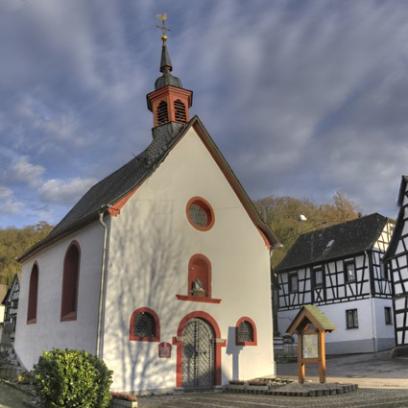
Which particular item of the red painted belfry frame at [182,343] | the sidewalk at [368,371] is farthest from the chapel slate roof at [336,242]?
the red painted belfry frame at [182,343]

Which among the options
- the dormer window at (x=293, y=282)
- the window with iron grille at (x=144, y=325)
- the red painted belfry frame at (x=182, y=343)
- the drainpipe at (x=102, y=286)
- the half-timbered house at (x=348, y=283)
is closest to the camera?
the drainpipe at (x=102, y=286)

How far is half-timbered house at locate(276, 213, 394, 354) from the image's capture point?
103 ft

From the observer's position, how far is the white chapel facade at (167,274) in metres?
16.6

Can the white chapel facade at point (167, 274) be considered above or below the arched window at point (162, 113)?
below

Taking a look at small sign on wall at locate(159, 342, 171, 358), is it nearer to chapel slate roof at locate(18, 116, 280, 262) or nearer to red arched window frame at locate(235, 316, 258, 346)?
red arched window frame at locate(235, 316, 258, 346)

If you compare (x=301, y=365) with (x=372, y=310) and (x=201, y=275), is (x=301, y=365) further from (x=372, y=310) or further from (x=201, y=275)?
(x=372, y=310)

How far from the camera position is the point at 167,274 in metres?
17.8

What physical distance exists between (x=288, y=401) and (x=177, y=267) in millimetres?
6561

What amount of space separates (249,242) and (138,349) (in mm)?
6354

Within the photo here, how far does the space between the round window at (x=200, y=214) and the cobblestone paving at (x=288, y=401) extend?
5.98 m

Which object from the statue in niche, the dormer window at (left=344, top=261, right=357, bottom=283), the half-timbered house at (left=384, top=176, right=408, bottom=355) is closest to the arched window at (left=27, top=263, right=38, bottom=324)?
the statue in niche

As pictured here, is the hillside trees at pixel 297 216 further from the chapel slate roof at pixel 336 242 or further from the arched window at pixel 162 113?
the arched window at pixel 162 113

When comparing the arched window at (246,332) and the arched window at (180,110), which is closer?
the arched window at (246,332)

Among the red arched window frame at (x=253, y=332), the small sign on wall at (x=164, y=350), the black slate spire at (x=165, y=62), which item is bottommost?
the small sign on wall at (x=164, y=350)
